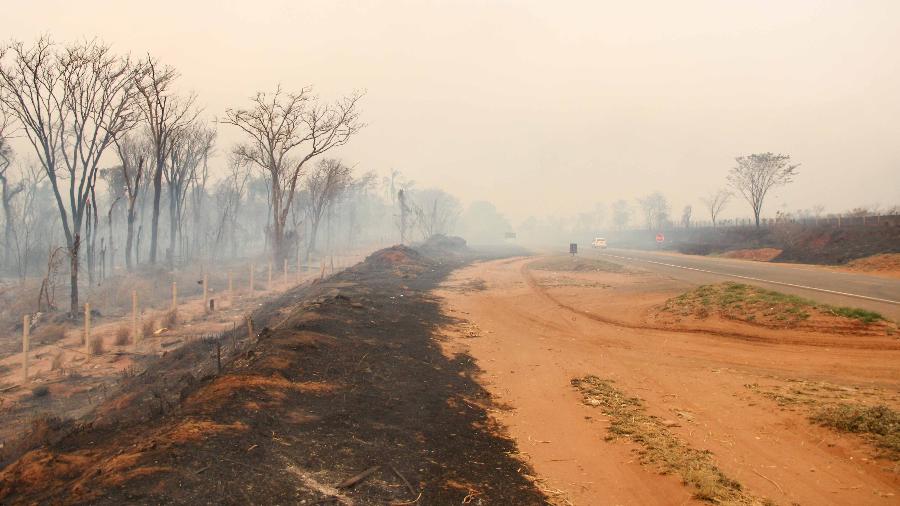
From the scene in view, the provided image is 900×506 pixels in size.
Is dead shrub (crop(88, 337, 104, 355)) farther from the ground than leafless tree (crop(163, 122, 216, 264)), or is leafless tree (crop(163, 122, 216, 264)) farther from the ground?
leafless tree (crop(163, 122, 216, 264))

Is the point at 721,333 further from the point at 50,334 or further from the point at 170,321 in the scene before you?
the point at 50,334

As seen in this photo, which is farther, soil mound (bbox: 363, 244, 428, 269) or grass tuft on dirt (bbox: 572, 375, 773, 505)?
soil mound (bbox: 363, 244, 428, 269)

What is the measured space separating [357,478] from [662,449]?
4298 millimetres

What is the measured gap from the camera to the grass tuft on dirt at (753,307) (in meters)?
13.6

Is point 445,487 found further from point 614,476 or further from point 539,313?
point 539,313

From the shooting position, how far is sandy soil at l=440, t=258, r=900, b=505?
5.88m

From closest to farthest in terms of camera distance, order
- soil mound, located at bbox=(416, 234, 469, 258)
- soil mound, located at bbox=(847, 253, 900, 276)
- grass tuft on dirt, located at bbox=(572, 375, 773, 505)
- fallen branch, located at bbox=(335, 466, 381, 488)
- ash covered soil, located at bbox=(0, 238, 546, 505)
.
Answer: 1. ash covered soil, located at bbox=(0, 238, 546, 505)
2. fallen branch, located at bbox=(335, 466, 381, 488)
3. grass tuft on dirt, located at bbox=(572, 375, 773, 505)
4. soil mound, located at bbox=(847, 253, 900, 276)
5. soil mound, located at bbox=(416, 234, 469, 258)

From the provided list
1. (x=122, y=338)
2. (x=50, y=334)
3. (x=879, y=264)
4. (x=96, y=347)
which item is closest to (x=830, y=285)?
(x=879, y=264)

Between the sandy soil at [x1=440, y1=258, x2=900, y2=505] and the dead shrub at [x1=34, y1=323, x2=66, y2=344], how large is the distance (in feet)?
46.6

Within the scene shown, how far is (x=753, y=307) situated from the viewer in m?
15.1

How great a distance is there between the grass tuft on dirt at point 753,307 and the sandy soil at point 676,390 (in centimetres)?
66

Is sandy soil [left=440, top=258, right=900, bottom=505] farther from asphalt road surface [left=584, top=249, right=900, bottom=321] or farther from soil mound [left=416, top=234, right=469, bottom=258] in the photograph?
soil mound [left=416, top=234, right=469, bottom=258]

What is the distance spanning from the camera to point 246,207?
8169 cm

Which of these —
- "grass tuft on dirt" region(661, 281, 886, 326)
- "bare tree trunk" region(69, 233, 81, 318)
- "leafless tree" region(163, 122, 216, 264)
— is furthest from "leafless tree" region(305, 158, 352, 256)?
"grass tuft on dirt" region(661, 281, 886, 326)
